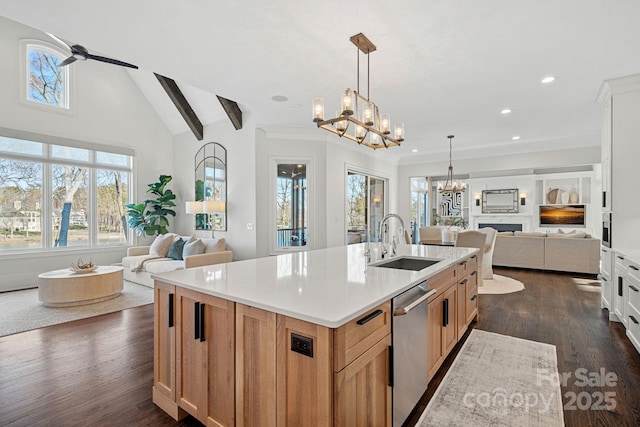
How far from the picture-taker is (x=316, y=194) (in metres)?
5.77

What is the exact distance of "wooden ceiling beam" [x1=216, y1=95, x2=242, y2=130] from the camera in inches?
209

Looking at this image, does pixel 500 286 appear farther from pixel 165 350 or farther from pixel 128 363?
pixel 128 363

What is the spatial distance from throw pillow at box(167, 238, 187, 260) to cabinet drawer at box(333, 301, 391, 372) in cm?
486

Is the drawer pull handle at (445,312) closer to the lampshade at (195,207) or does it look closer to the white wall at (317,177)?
the white wall at (317,177)

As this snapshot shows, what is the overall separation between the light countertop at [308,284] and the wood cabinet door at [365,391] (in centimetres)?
22

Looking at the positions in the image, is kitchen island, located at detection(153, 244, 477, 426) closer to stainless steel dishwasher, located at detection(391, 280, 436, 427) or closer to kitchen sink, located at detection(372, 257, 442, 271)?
stainless steel dishwasher, located at detection(391, 280, 436, 427)

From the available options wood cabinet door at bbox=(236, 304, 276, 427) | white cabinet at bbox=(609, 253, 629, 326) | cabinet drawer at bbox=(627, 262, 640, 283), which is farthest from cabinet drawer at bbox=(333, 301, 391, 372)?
white cabinet at bbox=(609, 253, 629, 326)

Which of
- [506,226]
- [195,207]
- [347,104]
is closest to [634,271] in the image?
[347,104]

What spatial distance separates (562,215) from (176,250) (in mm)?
11027

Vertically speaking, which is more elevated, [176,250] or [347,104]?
[347,104]

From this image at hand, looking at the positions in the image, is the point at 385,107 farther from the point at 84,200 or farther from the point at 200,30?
the point at 84,200

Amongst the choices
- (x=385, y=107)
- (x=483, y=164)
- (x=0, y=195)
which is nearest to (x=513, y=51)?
(x=385, y=107)

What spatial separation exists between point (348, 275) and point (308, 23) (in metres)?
2.02

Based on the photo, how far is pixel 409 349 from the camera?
5.66ft
